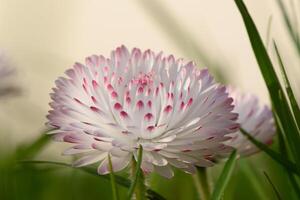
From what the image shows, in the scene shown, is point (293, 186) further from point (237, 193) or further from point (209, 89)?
point (237, 193)

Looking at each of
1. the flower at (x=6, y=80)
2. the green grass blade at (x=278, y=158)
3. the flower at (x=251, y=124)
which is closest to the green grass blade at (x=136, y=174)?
the green grass blade at (x=278, y=158)

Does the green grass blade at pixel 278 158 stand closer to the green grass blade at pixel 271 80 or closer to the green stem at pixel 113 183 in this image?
the green grass blade at pixel 271 80

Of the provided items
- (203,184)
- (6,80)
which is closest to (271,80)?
(203,184)

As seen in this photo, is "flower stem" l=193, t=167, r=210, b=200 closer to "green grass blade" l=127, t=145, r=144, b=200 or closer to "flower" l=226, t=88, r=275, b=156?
"flower" l=226, t=88, r=275, b=156

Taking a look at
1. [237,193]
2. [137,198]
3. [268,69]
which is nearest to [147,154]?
[137,198]

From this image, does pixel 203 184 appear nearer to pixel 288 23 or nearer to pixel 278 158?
pixel 278 158

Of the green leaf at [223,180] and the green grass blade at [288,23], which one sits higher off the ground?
the green grass blade at [288,23]

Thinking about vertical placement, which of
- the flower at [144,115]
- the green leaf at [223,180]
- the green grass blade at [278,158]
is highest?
the flower at [144,115]
